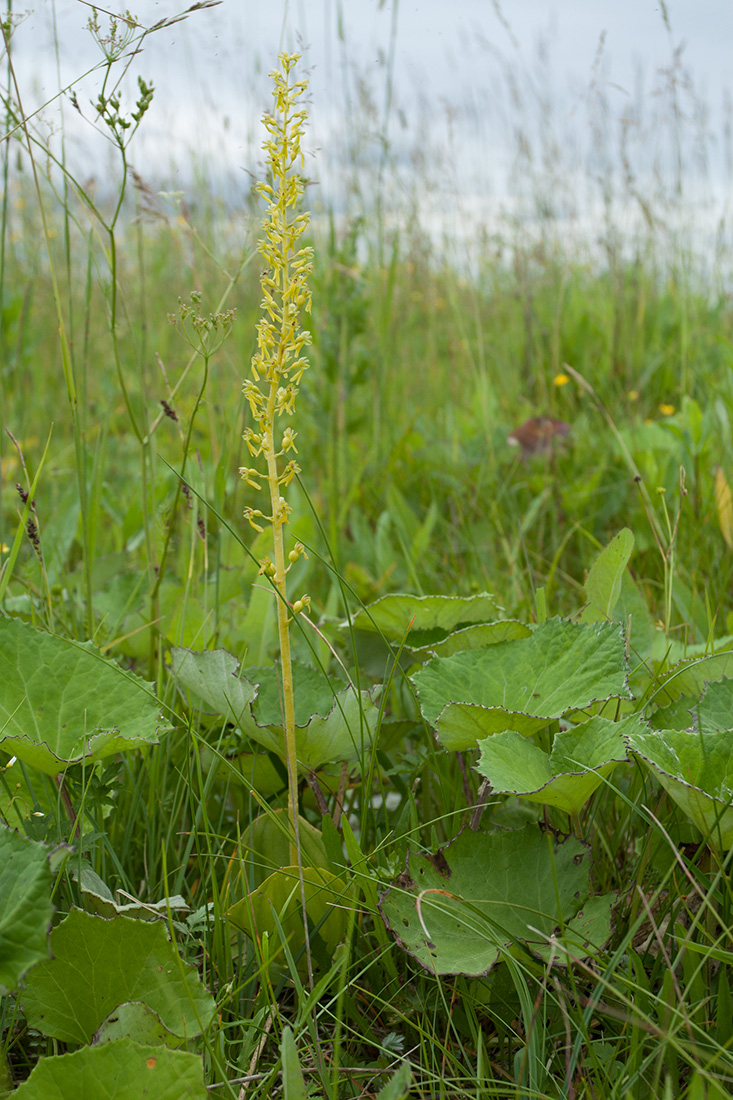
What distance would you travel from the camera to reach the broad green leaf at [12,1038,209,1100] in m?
0.65

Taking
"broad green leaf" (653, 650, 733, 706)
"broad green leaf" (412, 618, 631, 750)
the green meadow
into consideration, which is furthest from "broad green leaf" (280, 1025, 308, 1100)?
"broad green leaf" (653, 650, 733, 706)

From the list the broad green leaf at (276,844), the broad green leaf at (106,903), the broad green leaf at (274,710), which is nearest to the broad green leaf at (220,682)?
the broad green leaf at (274,710)

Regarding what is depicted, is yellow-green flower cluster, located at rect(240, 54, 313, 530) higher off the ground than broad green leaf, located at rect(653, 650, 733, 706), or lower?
higher

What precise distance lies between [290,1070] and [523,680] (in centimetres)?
51

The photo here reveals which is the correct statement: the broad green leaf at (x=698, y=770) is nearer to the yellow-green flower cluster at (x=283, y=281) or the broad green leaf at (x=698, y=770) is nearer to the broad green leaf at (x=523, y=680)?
the broad green leaf at (x=523, y=680)

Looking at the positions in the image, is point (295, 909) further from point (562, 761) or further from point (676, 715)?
point (676, 715)

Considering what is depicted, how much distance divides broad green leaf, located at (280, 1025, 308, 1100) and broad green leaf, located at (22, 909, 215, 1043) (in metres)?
0.13

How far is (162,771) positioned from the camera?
114 centimetres

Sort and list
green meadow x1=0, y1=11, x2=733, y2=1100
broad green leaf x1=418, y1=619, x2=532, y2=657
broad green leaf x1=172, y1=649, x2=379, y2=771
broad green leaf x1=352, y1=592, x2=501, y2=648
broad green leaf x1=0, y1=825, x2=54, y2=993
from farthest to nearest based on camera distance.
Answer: broad green leaf x1=352, y1=592, x2=501, y2=648 → broad green leaf x1=418, y1=619, x2=532, y2=657 → broad green leaf x1=172, y1=649, x2=379, y2=771 → green meadow x1=0, y1=11, x2=733, y2=1100 → broad green leaf x1=0, y1=825, x2=54, y2=993

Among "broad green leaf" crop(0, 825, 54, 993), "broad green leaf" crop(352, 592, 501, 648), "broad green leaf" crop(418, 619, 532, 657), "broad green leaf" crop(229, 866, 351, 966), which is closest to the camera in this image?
"broad green leaf" crop(0, 825, 54, 993)

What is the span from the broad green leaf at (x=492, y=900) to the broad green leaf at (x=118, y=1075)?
0.77 feet

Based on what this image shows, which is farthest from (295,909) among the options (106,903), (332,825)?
(106,903)

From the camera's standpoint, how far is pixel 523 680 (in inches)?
39.6

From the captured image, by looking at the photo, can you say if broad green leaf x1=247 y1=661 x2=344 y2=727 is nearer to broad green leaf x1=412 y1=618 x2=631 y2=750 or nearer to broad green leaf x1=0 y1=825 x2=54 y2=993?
broad green leaf x1=412 y1=618 x2=631 y2=750
